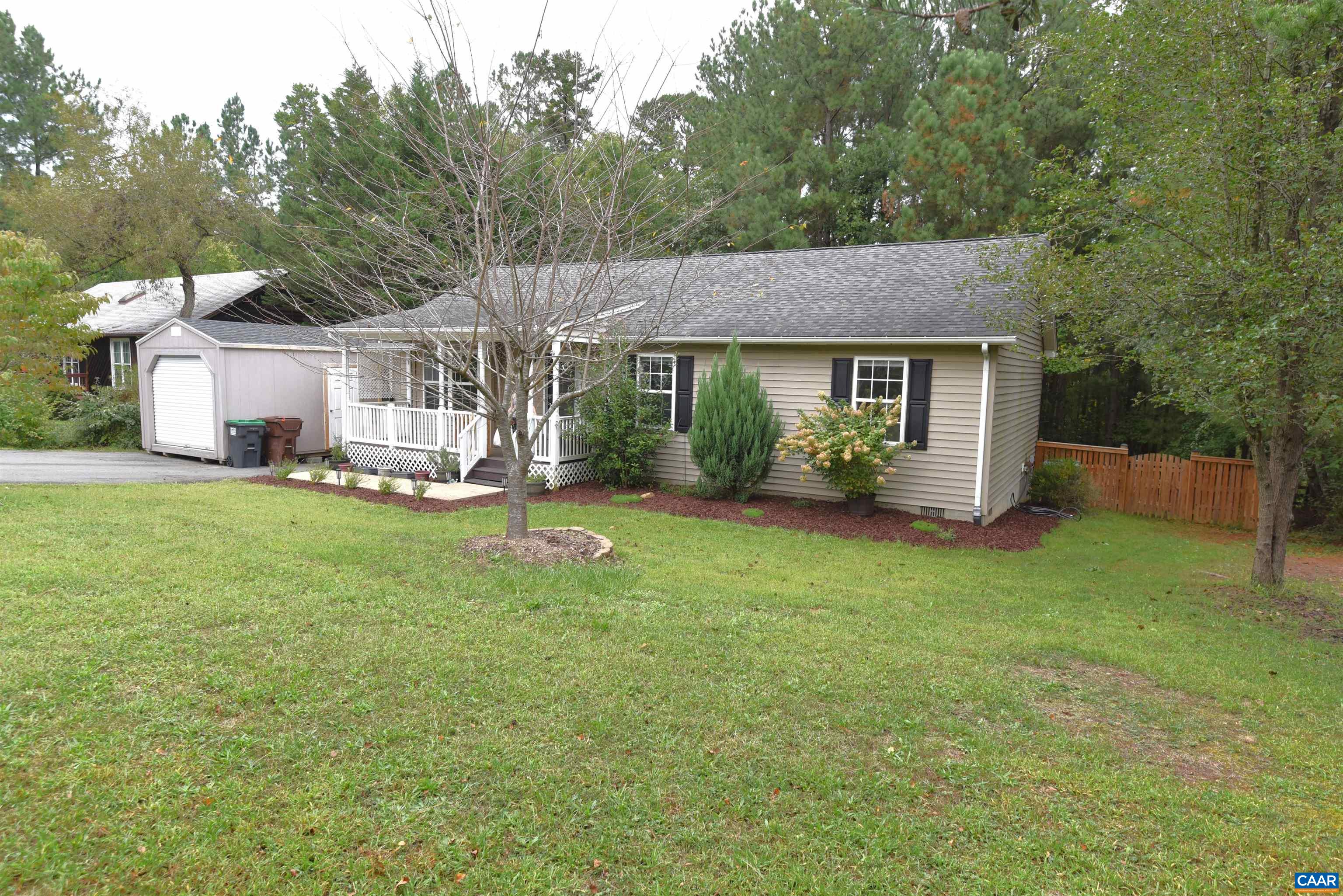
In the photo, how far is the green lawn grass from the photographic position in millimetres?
2938

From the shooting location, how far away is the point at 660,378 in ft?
43.5

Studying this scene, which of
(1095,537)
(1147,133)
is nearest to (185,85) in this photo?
(1147,133)

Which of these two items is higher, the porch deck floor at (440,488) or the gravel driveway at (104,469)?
the gravel driveway at (104,469)

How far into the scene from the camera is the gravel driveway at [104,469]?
11.7 meters

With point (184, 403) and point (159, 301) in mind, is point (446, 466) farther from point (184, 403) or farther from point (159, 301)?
point (159, 301)

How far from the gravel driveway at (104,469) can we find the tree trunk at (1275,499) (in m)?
14.7

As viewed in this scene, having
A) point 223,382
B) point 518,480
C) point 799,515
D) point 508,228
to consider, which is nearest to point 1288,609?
point 799,515

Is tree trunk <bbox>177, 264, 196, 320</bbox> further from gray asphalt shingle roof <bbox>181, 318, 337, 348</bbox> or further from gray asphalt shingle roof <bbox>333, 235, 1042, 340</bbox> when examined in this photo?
gray asphalt shingle roof <bbox>333, 235, 1042, 340</bbox>

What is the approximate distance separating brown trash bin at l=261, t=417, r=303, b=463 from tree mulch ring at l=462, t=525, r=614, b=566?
8.67 metres

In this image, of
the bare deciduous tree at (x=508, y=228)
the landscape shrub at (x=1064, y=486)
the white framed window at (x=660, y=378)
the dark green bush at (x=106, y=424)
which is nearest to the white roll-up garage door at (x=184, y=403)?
Answer: the dark green bush at (x=106, y=424)

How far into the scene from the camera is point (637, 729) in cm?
396

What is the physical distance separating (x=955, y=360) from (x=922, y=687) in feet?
23.4

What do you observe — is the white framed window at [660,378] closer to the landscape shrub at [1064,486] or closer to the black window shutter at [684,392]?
the black window shutter at [684,392]

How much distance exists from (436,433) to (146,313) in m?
16.3
